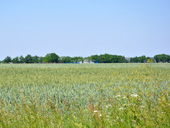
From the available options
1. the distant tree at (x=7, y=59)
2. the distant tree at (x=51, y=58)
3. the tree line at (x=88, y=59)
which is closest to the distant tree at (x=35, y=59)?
the tree line at (x=88, y=59)

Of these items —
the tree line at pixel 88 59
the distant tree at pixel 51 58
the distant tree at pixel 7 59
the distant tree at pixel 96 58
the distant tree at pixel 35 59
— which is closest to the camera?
the tree line at pixel 88 59

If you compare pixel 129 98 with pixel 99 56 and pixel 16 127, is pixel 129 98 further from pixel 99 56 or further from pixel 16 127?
pixel 99 56

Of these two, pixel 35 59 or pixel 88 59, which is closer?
pixel 35 59

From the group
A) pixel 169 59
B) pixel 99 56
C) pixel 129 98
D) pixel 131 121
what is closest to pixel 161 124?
pixel 131 121

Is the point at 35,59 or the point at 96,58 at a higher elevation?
the point at 96,58

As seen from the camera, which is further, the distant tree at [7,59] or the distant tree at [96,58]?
the distant tree at [96,58]

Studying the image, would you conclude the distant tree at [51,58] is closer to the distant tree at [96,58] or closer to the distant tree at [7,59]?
the distant tree at [7,59]

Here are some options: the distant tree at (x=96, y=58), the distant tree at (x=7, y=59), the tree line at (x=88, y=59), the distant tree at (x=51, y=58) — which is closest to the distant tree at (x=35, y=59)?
the tree line at (x=88, y=59)

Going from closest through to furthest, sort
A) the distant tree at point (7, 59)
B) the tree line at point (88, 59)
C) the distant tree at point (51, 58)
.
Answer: the tree line at point (88, 59) → the distant tree at point (7, 59) → the distant tree at point (51, 58)

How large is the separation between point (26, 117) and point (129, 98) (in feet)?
8.35

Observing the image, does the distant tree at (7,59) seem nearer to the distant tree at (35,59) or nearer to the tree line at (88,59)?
the tree line at (88,59)

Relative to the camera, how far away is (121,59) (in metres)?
131

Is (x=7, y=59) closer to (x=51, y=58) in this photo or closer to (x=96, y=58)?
(x=51, y=58)

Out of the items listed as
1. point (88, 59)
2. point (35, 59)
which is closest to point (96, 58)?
point (88, 59)
